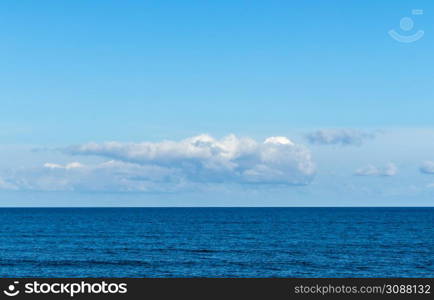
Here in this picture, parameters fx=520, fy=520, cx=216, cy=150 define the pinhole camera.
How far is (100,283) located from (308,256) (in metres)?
57.9

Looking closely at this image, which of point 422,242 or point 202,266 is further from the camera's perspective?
point 422,242

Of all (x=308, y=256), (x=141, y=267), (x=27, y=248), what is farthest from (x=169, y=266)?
(x=27, y=248)

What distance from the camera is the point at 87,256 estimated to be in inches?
2859

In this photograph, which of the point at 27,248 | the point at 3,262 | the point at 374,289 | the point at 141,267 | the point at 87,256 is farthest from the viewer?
the point at 27,248

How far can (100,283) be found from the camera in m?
18.2

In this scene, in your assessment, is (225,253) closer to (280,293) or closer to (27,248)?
(27,248)

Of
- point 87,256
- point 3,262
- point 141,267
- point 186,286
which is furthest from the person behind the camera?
point 87,256

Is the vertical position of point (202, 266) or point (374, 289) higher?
point (374, 289)

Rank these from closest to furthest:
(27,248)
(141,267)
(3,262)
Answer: (141,267)
(3,262)
(27,248)

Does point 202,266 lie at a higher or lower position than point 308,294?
lower

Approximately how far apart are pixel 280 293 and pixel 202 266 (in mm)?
45579

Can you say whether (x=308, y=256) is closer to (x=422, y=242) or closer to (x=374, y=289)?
(x=422, y=242)

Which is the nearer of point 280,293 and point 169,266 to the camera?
point 280,293

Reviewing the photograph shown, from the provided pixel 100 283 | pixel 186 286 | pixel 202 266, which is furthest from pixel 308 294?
pixel 202 266
